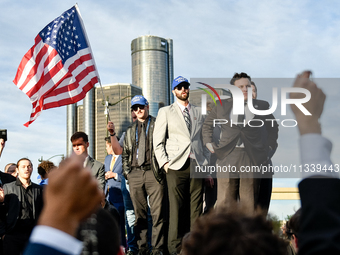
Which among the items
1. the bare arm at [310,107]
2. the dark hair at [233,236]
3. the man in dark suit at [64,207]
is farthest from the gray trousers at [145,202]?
the man in dark suit at [64,207]

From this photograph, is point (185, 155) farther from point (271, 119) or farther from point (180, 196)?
point (271, 119)

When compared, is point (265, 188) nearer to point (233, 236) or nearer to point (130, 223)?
point (130, 223)

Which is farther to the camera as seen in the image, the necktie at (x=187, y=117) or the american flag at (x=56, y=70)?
the american flag at (x=56, y=70)

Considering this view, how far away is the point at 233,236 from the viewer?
3.82ft

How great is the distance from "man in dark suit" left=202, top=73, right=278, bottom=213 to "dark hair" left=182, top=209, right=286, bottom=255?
15.0 feet

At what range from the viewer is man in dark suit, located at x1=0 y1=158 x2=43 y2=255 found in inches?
247

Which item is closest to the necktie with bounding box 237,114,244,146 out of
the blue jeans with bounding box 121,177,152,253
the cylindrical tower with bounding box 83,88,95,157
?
the blue jeans with bounding box 121,177,152,253

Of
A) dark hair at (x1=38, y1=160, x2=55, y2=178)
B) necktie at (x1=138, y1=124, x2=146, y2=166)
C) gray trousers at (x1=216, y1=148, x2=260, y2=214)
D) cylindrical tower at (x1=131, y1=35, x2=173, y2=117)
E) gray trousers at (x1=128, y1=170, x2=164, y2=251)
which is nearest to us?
gray trousers at (x1=216, y1=148, x2=260, y2=214)

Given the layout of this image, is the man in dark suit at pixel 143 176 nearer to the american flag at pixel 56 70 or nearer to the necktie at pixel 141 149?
the necktie at pixel 141 149

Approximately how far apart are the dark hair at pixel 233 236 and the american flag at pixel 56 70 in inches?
284

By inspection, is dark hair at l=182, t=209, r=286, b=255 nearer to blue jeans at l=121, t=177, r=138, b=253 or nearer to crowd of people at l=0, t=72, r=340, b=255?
crowd of people at l=0, t=72, r=340, b=255

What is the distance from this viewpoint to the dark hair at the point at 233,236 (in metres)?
1.14

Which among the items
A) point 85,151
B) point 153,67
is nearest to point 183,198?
point 85,151

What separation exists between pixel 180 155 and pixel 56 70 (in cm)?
325
